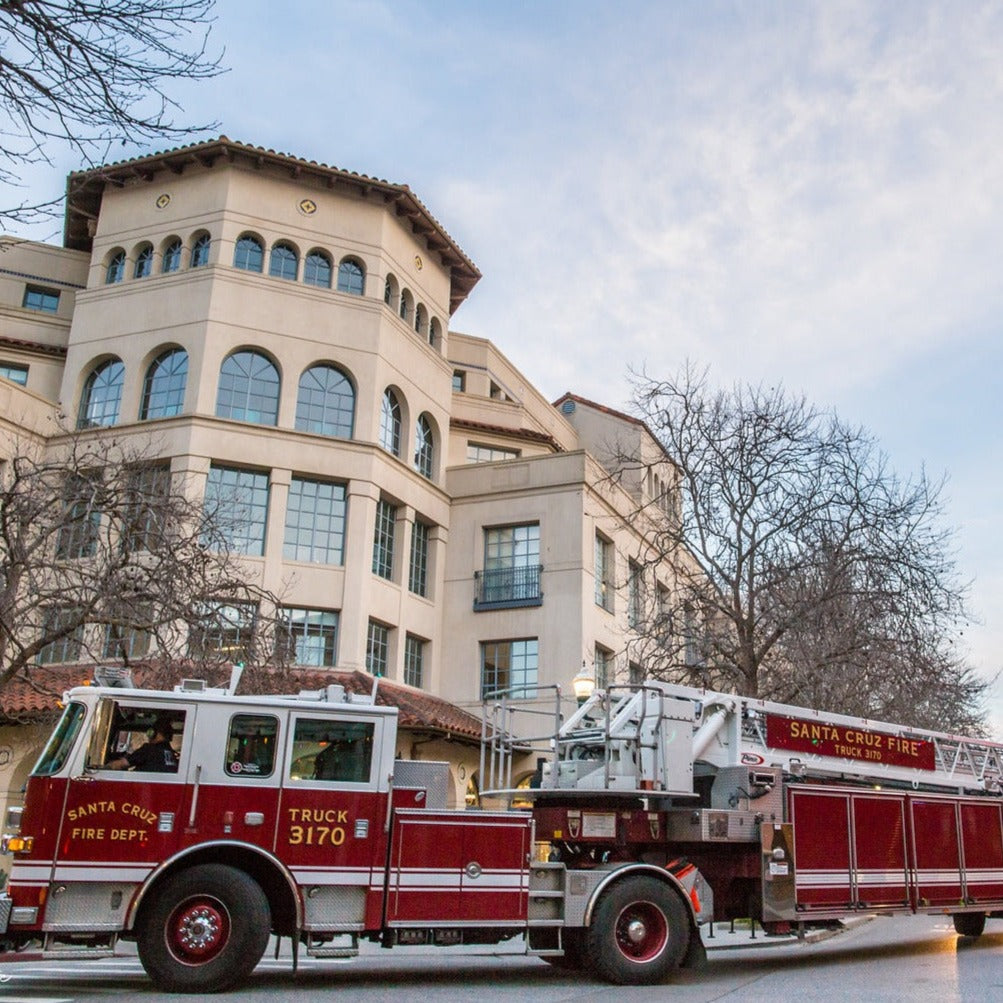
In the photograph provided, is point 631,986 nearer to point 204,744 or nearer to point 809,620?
point 204,744

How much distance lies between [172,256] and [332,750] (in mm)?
21776

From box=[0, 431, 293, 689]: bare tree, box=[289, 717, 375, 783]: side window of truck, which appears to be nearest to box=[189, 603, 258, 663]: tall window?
box=[0, 431, 293, 689]: bare tree

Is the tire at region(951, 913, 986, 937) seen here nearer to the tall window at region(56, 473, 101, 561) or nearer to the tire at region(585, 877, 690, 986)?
the tire at region(585, 877, 690, 986)

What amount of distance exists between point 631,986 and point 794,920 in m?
2.25

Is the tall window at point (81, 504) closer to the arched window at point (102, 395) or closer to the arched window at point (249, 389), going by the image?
the arched window at point (249, 389)

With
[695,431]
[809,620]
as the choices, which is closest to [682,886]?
[809,620]

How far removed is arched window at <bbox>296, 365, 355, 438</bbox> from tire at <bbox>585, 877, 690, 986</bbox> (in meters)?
18.5

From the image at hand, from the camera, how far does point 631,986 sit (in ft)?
34.3

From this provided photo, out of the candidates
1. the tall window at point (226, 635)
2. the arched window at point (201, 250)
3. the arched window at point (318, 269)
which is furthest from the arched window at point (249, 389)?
the tall window at point (226, 635)

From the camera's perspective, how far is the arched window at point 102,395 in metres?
27.6

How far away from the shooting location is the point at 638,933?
10.7m

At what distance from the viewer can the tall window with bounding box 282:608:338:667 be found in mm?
25906

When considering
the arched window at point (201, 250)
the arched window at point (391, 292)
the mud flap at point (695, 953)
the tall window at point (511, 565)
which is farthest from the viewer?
the arched window at point (391, 292)

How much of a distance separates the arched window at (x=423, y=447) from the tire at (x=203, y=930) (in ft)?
69.4
